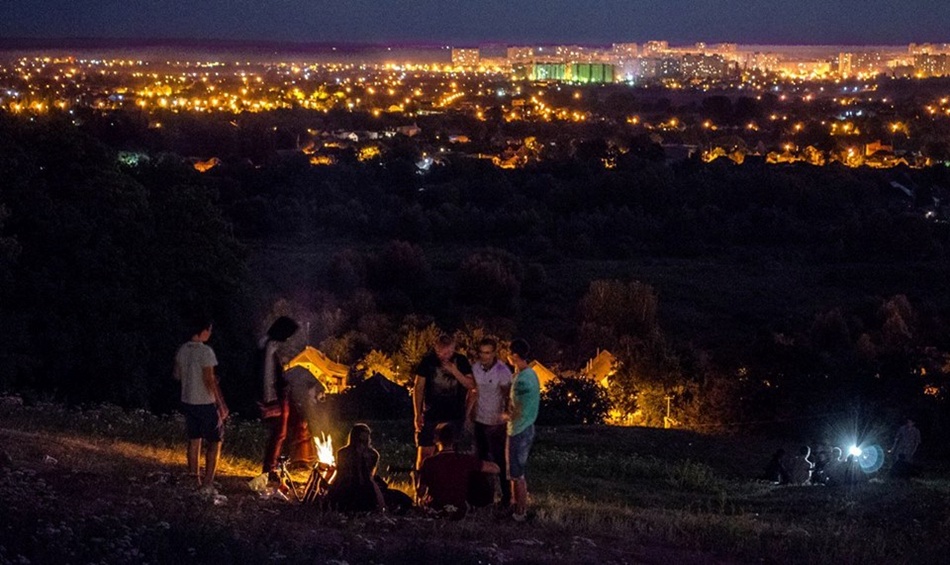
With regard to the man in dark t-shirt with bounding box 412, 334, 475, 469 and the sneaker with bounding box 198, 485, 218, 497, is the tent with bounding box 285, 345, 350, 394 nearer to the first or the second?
the man in dark t-shirt with bounding box 412, 334, 475, 469

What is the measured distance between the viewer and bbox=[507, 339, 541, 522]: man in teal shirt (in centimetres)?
898

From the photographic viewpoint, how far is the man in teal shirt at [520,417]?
29.5ft

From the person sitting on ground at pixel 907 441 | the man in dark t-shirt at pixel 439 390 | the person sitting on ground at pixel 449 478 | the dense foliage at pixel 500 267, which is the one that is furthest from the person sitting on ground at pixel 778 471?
the dense foliage at pixel 500 267

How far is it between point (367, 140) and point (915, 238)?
142 ft

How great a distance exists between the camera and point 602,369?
1017 inches

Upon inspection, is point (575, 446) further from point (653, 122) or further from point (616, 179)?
point (653, 122)

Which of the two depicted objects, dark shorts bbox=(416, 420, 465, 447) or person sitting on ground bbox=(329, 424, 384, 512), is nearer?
person sitting on ground bbox=(329, 424, 384, 512)

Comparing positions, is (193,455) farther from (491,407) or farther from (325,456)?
(491,407)

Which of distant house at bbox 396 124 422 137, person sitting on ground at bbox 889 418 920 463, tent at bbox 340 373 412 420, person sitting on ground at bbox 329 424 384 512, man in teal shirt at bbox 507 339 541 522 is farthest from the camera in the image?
distant house at bbox 396 124 422 137

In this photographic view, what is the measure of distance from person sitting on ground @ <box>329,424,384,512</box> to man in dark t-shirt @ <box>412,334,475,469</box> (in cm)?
72

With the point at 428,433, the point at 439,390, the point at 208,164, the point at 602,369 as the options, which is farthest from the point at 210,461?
the point at 208,164

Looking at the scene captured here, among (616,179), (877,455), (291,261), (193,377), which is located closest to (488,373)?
(193,377)

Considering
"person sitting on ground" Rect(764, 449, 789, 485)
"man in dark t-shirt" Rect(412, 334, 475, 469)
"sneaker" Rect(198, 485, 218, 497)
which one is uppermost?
"man in dark t-shirt" Rect(412, 334, 475, 469)

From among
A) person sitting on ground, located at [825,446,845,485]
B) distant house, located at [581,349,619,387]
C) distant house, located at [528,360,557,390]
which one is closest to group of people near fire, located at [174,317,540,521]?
person sitting on ground, located at [825,446,845,485]
